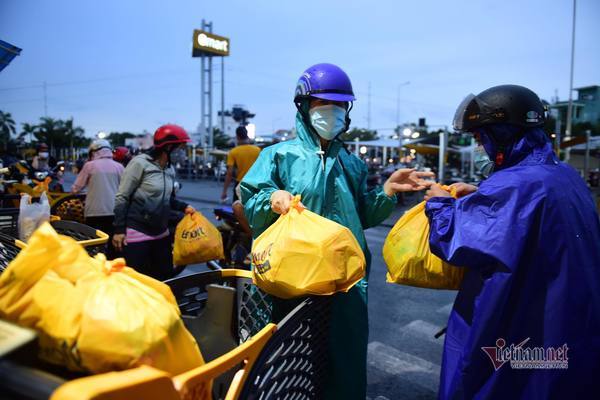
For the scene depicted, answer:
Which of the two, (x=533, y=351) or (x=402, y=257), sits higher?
(x=402, y=257)

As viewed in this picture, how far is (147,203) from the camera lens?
11.8ft

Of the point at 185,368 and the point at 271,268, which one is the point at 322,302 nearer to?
the point at 271,268

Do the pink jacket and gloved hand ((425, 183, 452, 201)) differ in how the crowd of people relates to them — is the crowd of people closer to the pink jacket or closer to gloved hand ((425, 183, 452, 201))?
gloved hand ((425, 183, 452, 201))

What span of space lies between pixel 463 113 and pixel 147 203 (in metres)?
→ 2.65

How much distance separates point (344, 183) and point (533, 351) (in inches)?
43.6

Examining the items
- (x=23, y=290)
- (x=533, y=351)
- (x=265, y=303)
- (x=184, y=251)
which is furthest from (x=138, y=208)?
(x=533, y=351)

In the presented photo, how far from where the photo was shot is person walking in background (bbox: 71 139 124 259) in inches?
206

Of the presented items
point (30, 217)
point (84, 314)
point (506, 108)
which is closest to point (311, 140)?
point (506, 108)

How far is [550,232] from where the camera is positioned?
1507 mm

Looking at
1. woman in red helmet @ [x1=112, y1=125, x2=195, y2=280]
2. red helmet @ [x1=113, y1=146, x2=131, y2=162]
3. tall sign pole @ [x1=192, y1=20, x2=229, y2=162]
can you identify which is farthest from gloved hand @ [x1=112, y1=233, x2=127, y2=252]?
tall sign pole @ [x1=192, y1=20, x2=229, y2=162]

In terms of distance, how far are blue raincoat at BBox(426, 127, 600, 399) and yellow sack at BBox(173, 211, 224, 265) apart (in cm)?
270

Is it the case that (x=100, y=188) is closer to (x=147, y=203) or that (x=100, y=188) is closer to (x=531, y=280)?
(x=147, y=203)

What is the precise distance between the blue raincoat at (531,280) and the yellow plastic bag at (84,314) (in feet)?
3.54

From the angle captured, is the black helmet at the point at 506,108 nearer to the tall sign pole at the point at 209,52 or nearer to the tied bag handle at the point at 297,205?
the tied bag handle at the point at 297,205
